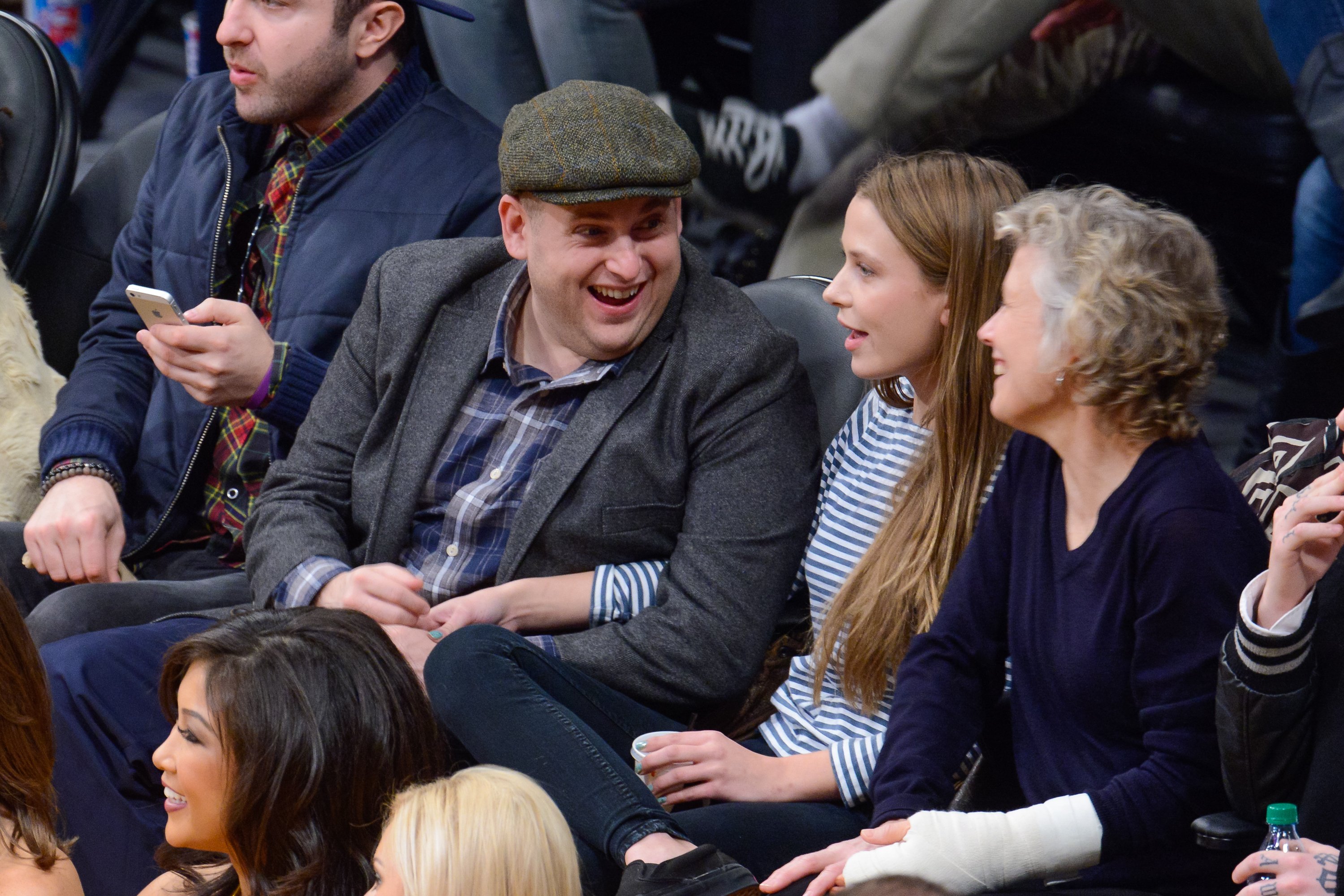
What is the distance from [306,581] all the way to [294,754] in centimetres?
65

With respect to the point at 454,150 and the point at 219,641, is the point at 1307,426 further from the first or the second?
the point at 454,150

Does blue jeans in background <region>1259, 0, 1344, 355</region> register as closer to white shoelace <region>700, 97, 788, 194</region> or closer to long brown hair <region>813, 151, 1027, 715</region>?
long brown hair <region>813, 151, 1027, 715</region>

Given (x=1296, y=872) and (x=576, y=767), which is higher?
(x=1296, y=872)

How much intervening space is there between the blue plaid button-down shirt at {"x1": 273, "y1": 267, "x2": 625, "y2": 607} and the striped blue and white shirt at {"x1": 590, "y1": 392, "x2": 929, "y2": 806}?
0.69ft

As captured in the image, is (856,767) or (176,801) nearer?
(176,801)

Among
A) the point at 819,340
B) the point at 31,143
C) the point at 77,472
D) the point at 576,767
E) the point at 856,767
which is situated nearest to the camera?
the point at 576,767

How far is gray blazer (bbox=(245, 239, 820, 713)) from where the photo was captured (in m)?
2.31

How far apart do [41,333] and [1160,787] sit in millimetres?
2690

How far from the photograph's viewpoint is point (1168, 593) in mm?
1771

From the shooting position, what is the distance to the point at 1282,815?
164cm

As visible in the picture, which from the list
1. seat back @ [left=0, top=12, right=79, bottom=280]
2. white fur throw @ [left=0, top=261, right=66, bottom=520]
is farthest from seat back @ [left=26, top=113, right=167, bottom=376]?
white fur throw @ [left=0, top=261, right=66, bottom=520]

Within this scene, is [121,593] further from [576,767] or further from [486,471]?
[576,767]

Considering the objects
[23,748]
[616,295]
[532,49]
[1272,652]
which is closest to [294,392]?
[616,295]

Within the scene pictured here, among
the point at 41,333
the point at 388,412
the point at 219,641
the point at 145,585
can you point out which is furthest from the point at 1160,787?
the point at 41,333
